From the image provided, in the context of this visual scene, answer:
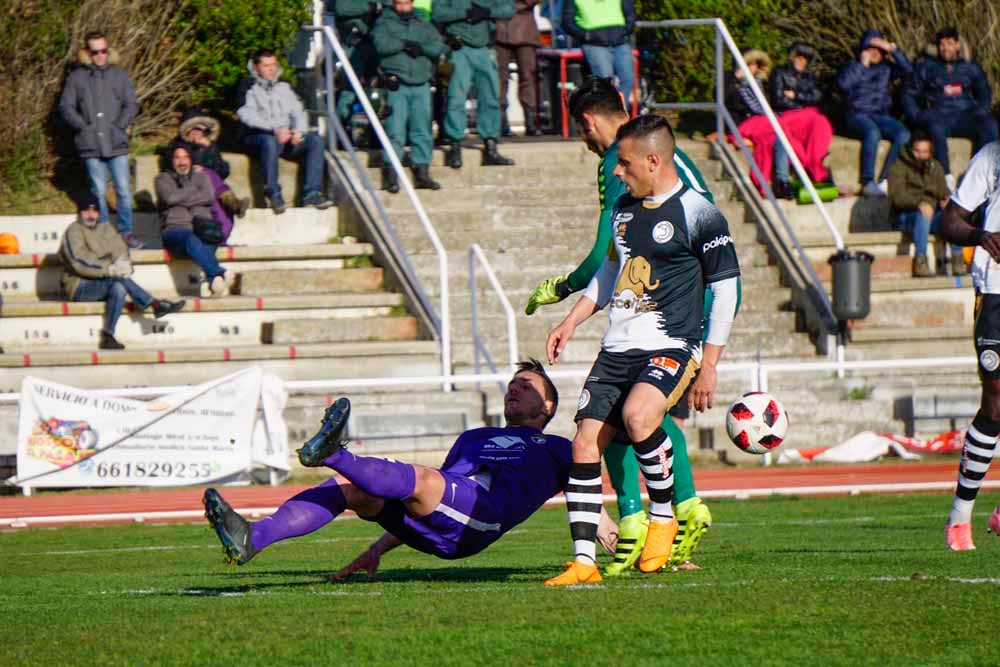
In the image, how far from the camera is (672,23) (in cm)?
2139

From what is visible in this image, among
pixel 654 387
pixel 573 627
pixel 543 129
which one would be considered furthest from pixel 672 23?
pixel 573 627

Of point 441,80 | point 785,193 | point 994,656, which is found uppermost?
point 441,80

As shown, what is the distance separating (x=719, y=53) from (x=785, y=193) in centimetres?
196

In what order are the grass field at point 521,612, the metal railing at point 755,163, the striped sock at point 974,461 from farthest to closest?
the metal railing at point 755,163 < the striped sock at point 974,461 < the grass field at point 521,612

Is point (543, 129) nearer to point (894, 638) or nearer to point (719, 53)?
point (719, 53)

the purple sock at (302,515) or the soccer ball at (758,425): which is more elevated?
the soccer ball at (758,425)

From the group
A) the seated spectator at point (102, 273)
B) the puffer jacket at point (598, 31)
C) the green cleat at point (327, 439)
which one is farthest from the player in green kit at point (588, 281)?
the puffer jacket at point (598, 31)

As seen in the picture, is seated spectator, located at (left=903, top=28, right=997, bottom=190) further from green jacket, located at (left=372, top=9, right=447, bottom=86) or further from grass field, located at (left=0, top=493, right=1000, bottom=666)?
grass field, located at (left=0, top=493, right=1000, bottom=666)

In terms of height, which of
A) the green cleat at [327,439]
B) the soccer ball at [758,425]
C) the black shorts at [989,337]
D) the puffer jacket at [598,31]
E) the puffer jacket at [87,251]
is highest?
the puffer jacket at [598,31]

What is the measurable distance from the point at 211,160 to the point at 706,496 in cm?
761

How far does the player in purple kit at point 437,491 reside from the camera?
6.54 m

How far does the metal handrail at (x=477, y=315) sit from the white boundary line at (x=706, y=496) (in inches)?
121

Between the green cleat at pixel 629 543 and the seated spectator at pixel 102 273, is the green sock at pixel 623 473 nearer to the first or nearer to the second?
the green cleat at pixel 629 543

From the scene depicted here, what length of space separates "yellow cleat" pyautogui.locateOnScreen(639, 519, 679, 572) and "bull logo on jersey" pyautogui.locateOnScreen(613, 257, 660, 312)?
103 centimetres
